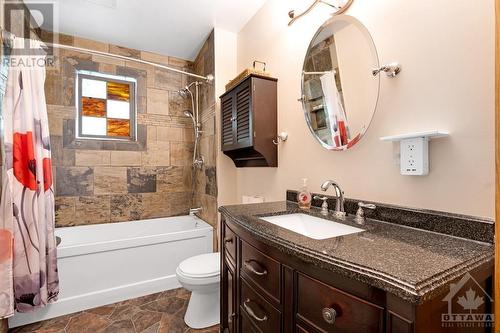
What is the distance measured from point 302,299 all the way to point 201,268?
1164 millimetres

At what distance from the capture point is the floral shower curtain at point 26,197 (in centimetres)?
153

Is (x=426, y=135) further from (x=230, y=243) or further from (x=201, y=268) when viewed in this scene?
(x=201, y=268)

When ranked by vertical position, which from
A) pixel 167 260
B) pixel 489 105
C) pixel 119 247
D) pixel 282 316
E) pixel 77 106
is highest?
pixel 77 106

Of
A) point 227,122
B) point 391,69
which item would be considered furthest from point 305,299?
point 227,122

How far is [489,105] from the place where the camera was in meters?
0.79

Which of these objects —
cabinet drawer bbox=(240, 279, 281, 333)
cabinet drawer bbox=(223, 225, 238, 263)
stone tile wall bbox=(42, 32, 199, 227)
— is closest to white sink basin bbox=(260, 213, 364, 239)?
cabinet drawer bbox=(223, 225, 238, 263)

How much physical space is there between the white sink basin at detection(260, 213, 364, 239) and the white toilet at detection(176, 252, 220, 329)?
0.74 metres

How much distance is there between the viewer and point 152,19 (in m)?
2.25

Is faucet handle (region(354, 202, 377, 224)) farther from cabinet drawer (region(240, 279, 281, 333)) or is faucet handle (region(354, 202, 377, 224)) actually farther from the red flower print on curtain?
the red flower print on curtain

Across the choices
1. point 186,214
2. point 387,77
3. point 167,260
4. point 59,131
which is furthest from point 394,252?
point 59,131

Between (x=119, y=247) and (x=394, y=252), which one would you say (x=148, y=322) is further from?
(x=394, y=252)

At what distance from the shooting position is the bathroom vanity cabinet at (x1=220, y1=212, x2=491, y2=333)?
54 centimetres

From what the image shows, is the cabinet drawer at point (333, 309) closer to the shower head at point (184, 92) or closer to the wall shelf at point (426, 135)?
the wall shelf at point (426, 135)

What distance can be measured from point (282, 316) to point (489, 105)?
3.27ft
